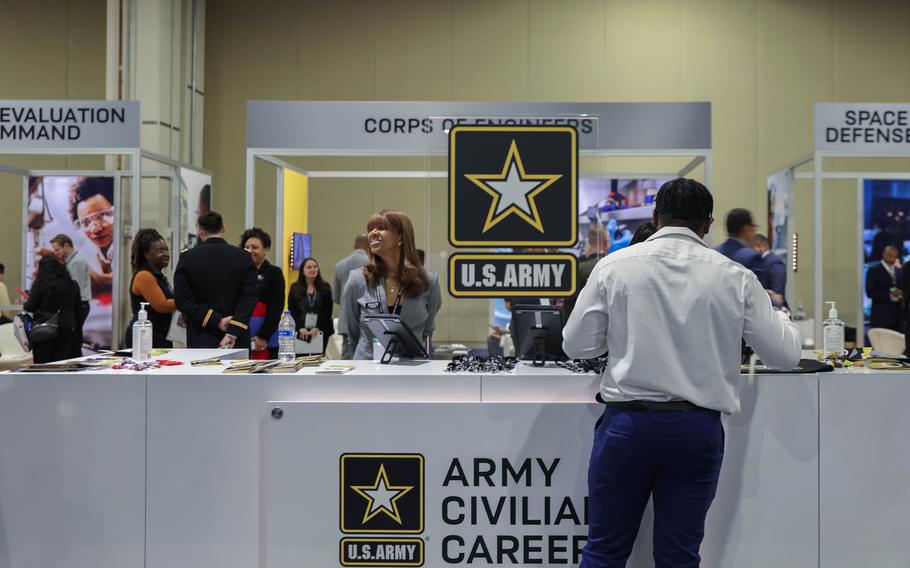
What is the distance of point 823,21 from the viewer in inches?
355

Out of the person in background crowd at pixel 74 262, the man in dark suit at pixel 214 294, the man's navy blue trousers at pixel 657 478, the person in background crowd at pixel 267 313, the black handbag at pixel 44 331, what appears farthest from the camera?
the person in background crowd at pixel 74 262

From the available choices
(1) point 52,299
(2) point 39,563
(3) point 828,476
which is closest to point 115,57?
(1) point 52,299

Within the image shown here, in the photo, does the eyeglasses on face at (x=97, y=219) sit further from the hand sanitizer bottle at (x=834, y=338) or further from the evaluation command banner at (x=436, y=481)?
the hand sanitizer bottle at (x=834, y=338)

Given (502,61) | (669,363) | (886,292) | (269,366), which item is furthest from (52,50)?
(886,292)

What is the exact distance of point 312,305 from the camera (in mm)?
5914

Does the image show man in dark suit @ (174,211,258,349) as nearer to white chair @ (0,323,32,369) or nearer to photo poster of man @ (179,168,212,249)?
white chair @ (0,323,32,369)

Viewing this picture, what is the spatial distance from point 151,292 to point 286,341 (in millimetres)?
1858

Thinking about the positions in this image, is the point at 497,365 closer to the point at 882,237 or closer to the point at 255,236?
the point at 255,236

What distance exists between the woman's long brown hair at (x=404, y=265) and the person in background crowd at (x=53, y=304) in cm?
280

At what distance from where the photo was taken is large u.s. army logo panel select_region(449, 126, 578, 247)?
2990mm

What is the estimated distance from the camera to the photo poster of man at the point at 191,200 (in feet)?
23.0

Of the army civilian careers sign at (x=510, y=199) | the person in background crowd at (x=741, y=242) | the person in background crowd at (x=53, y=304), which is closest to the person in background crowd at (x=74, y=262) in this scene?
the person in background crowd at (x=53, y=304)

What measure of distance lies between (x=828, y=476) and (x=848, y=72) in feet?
26.0

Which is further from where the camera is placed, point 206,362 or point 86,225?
point 86,225
